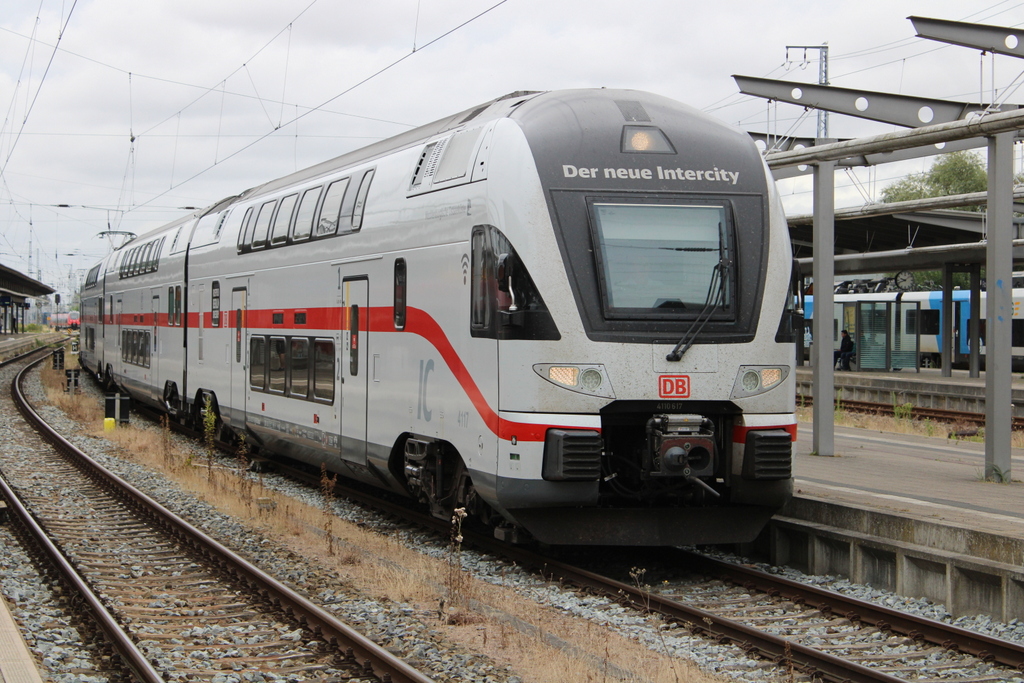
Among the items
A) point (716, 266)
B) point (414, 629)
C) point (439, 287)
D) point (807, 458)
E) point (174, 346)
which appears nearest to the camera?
point (414, 629)

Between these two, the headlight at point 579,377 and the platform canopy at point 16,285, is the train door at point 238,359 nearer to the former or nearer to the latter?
the headlight at point 579,377

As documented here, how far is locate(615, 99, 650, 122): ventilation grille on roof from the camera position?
8.39 m

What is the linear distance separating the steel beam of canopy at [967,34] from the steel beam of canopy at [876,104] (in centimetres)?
94

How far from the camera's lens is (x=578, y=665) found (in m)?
5.94

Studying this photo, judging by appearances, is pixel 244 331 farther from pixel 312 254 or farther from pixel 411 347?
pixel 411 347

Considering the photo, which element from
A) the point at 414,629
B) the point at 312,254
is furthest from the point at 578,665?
the point at 312,254

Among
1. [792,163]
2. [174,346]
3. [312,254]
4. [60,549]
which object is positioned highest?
[792,163]

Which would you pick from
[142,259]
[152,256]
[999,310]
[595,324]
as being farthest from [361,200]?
[142,259]

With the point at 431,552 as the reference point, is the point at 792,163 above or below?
above

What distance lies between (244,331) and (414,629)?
833cm

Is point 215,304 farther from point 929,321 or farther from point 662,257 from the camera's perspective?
point 929,321

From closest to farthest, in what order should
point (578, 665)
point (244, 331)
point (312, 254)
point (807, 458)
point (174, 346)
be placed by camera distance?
point (578, 665) < point (312, 254) < point (807, 458) < point (244, 331) < point (174, 346)

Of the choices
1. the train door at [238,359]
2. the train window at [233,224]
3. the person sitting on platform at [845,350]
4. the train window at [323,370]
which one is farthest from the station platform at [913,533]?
the person sitting on platform at [845,350]

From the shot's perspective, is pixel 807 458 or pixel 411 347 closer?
pixel 411 347
